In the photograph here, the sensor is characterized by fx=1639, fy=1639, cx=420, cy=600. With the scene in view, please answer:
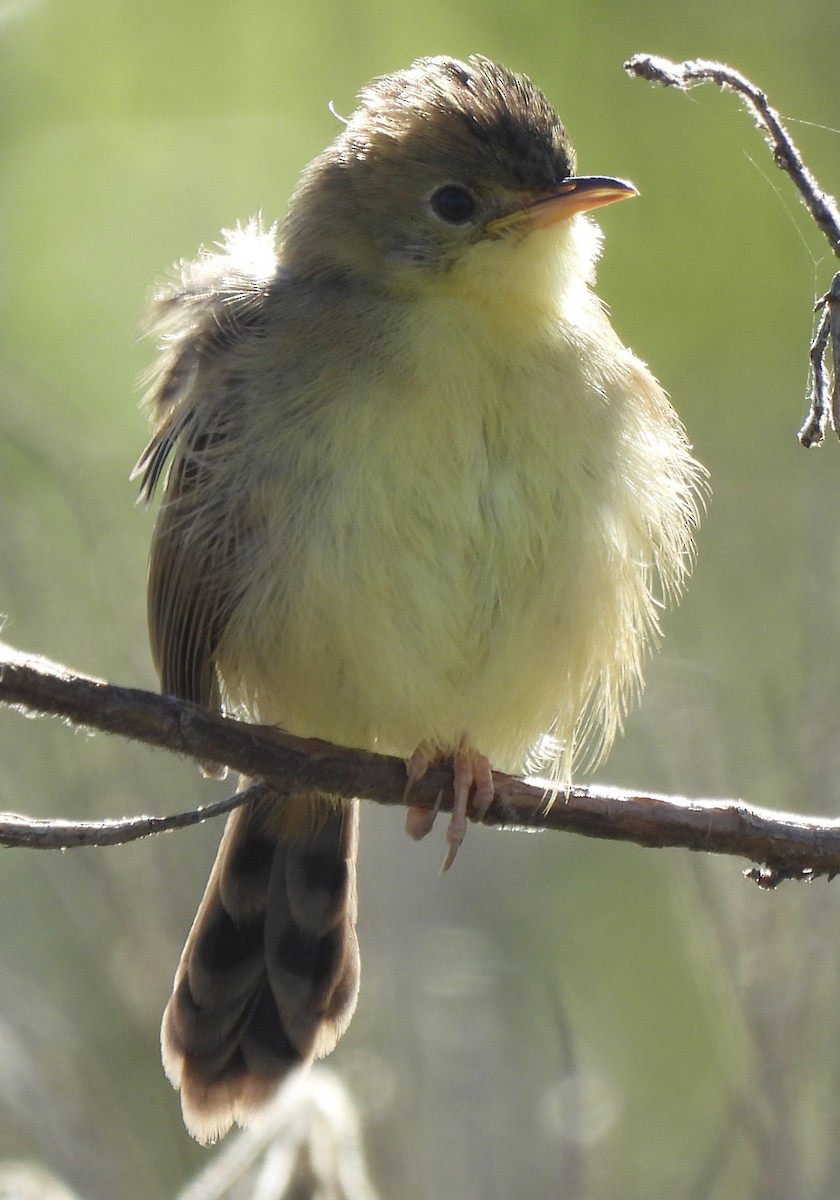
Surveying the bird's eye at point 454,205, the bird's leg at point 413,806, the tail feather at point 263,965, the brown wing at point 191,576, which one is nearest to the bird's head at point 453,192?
the bird's eye at point 454,205

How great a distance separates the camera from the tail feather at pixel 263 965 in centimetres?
437

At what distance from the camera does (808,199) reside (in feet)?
8.23

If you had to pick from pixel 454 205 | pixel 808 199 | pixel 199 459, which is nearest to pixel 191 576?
pixel 199 459

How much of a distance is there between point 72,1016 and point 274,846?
2.69 m

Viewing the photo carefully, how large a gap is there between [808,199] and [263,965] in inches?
109

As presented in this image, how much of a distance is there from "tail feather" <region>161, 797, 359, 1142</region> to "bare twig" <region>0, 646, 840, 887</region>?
75 centimetres

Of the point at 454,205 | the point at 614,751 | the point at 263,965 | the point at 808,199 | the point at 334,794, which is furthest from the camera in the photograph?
the point at 614,751

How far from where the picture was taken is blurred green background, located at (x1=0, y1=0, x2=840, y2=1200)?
4.50 m

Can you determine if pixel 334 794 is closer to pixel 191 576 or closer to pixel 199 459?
pixel 191 576

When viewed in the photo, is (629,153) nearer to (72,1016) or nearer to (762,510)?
(762,510)

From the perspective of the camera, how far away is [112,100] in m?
8.01

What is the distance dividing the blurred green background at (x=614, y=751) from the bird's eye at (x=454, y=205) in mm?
931

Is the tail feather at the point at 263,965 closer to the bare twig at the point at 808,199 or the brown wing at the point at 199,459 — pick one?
the brown wing at the point at 199,459

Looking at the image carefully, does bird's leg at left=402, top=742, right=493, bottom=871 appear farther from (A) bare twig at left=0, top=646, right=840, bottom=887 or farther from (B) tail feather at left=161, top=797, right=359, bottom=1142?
(B) tail feather at left=161, top=797, right=359, bottom=1142
